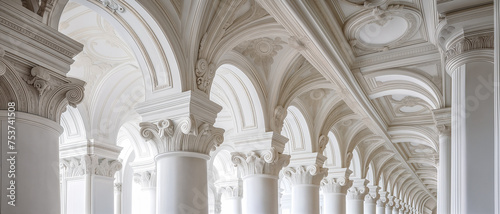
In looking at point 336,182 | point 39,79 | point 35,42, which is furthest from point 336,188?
point 35,42

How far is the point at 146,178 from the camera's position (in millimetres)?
14734

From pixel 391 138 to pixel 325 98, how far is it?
3788mm

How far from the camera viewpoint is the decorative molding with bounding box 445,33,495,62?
5035mm

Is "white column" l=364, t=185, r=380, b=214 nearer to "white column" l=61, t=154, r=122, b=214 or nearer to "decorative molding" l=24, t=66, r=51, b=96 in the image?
"white column" l=61, t=154, r=122, b=214

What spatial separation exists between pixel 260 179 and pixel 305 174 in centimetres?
284

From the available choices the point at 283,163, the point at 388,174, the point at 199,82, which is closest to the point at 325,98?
the point at 283,163

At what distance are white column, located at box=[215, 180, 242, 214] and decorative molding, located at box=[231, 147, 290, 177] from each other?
26.7 ft

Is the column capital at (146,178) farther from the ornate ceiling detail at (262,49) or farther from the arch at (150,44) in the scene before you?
the arch at (150,44)

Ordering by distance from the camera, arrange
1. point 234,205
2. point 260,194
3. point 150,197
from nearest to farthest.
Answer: point 260,194, point 150,197, point 234,205

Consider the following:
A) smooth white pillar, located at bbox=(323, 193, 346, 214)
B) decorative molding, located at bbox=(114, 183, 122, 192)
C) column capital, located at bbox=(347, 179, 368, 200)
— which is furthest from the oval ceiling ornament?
decorative molding, located at bbox=(114, 183, 122, 192)

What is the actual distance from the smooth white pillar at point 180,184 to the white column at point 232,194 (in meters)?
11.0

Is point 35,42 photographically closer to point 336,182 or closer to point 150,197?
point 150,197

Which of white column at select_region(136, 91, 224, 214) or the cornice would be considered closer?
the cornice

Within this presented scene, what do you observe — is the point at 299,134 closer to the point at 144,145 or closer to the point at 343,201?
the point at 343,201
